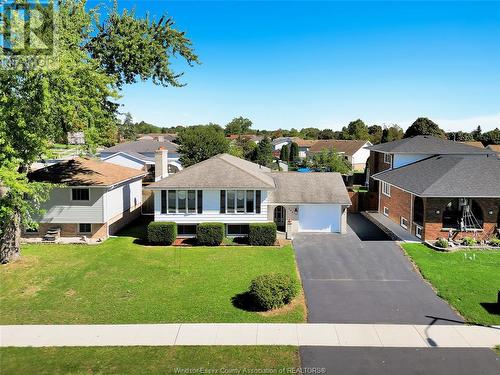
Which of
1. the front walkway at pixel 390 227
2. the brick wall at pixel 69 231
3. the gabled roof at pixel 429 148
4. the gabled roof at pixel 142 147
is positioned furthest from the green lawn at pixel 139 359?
the gabled roof at pixel 142 147

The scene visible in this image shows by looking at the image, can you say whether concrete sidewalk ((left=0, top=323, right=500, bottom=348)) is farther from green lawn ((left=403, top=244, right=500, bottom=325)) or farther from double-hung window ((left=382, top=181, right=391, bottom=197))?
double-hung window ((left=382, top=181, right=391, bottom=197))

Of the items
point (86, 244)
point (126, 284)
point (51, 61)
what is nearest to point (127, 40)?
point (51, 61)

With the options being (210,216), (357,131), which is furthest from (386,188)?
(357,131)

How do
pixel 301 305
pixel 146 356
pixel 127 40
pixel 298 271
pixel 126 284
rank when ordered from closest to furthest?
pixel 146 356
pixel 301 305
pixel 126 284
pixel 298 271
pixel 127 40

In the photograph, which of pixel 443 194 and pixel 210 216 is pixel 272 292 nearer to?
pixel 210 216

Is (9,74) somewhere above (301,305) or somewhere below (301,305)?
above

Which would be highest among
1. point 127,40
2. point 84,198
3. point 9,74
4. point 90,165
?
point 127,40

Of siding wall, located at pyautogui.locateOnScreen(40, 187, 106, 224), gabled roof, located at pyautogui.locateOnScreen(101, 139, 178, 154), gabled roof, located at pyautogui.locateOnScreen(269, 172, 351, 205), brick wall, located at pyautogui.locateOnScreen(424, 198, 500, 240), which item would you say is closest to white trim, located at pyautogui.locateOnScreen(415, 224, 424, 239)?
brick wall, located at pyautogui.locateOnScreen(424, 198, 500, 240)

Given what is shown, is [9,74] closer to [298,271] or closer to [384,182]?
[298,271]
